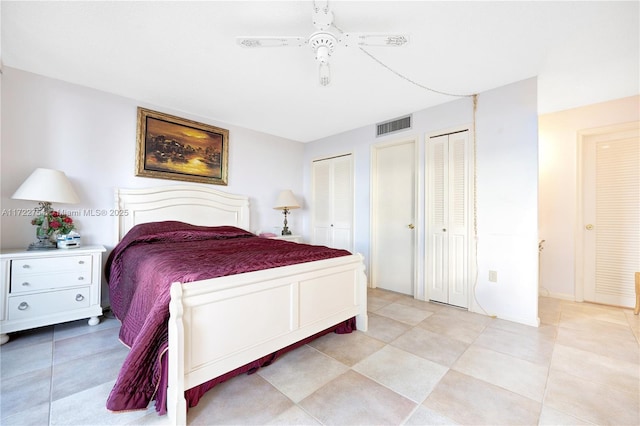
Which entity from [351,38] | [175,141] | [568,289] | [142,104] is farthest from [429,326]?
[142,104]

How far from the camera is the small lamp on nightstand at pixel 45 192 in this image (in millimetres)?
2271

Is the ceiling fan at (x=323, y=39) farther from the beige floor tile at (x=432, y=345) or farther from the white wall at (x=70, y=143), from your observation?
the white wall at (x=70, y=143)

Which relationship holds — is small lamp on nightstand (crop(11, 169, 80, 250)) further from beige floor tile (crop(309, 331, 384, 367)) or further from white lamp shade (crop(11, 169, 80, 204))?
beige floor tile (crop(309, 331, 384, 367))

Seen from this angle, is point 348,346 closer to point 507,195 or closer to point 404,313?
point 404,313

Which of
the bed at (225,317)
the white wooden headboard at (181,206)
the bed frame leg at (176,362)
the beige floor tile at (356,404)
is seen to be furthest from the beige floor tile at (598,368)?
the white wooden headboard at (181,206)

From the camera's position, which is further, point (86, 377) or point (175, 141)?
point (175, 141)

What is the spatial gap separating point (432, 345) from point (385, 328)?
44 cm

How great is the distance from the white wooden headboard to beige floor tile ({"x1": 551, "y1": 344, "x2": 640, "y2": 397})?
3645 mm

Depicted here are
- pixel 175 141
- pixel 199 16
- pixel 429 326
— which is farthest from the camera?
pixel 175 141

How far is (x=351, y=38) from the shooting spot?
64.7 inches

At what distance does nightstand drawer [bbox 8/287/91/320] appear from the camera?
213 centimetres

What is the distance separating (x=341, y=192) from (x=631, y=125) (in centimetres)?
344

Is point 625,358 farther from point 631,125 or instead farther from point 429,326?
Result: point 631,125

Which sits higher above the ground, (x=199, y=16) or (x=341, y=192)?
(x=199, y=16)
